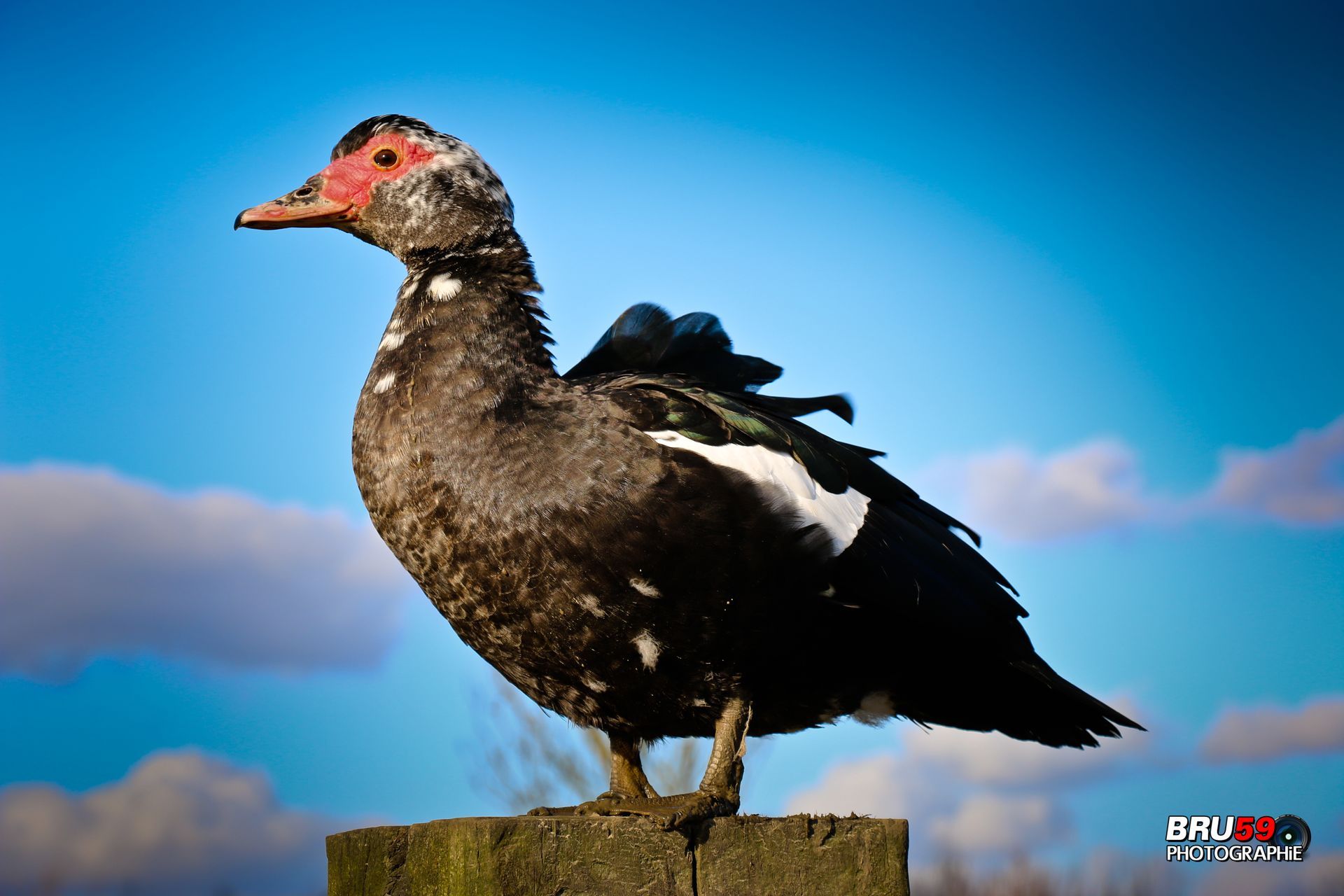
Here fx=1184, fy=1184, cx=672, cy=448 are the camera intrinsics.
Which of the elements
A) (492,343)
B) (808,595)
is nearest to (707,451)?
(808,595)

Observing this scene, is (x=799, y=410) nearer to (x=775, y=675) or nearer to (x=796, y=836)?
(x=775, y=675)

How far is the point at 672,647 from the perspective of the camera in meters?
3.07

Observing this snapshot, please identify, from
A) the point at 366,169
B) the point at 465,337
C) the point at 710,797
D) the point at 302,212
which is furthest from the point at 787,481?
the point at 302,212

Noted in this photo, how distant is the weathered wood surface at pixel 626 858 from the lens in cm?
253

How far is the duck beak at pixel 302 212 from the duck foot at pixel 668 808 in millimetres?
1966

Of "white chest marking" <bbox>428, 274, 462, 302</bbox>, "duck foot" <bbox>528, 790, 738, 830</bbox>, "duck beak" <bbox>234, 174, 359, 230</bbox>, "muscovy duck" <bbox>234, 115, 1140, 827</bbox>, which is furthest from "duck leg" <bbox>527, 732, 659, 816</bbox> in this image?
"duck beak" <bbox>234, 174, 359, 230</bbox>

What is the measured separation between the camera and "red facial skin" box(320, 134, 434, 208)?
3.71 m

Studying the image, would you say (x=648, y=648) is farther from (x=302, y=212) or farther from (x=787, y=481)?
(x=302, y=212)

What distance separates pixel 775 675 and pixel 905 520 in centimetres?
71

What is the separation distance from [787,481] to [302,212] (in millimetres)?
1791

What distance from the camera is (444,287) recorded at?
3525 mm

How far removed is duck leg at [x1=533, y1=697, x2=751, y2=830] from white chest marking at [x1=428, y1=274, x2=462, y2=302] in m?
1.43

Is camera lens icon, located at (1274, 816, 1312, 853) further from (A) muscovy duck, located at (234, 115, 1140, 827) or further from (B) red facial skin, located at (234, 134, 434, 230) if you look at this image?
(B) red facial skin, located at (234, 134, 434, 230)

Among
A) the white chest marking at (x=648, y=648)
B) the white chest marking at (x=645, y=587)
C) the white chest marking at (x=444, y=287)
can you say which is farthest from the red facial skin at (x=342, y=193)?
the white chest marking at (x=648, y=648)
